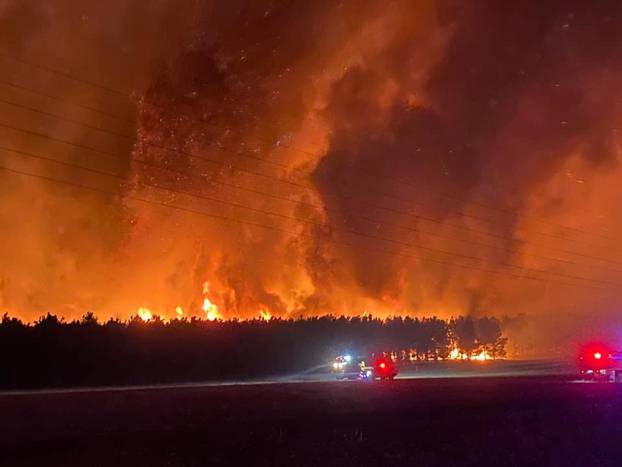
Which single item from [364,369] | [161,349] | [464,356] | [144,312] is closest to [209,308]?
[144,312]

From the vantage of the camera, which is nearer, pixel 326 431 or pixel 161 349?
pixel 326 431

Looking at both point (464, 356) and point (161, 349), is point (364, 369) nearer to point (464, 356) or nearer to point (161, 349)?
point (161, 349)

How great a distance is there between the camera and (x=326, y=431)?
14383 mm

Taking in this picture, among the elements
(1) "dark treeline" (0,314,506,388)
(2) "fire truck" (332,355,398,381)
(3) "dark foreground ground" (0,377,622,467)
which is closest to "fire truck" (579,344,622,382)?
(2) "fire truck" (332,355,398,381)

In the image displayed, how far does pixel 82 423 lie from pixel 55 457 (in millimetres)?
5188

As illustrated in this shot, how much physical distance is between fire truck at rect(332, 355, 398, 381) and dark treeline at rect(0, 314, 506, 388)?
26.1 feet

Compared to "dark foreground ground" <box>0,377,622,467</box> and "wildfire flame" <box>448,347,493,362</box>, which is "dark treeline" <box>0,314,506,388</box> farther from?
"dark foreground ground" <box>0,377,622,467</box>

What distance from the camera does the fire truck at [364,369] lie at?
3797 centimetres

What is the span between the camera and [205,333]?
50.4m

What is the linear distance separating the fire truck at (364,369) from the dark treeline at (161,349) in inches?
313

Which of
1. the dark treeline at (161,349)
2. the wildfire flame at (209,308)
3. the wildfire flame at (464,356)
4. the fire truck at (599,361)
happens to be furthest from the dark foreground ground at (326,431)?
the wildfire flame at (209,308)

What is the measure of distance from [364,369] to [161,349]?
1551 cm

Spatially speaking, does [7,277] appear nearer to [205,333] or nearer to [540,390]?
[205,333]

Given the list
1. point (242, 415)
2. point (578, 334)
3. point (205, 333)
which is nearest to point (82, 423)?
point (242, 415)
